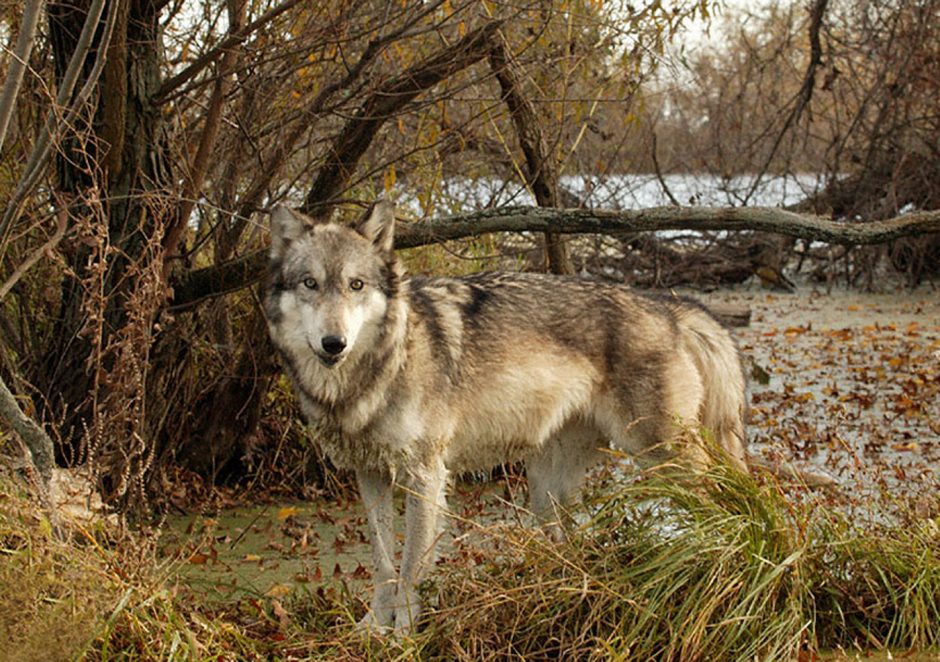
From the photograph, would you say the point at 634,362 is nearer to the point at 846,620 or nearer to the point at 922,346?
the point at 846,620

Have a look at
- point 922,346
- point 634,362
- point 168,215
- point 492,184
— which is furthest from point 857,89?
point 168,215

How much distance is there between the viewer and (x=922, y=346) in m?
11.6

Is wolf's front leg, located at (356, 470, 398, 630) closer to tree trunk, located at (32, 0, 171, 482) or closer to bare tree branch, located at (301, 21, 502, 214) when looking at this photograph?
tree trunk, located at (32, 0, 171, 482)

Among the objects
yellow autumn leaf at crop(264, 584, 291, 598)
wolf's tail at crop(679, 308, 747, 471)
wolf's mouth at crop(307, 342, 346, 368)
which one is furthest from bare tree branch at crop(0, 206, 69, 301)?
wolf's tail at crop(679, 308, 747, 471)

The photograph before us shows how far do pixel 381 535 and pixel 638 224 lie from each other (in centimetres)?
217

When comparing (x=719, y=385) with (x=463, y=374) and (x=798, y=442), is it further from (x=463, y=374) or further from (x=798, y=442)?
(x=798, y=442)

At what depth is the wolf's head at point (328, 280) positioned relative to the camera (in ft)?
16.7

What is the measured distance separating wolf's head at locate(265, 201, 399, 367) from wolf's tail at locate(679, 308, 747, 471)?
6.02ft

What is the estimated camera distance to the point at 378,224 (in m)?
5.45

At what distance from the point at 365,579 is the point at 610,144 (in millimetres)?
9041

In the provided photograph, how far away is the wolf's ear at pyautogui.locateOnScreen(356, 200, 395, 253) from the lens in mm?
5434

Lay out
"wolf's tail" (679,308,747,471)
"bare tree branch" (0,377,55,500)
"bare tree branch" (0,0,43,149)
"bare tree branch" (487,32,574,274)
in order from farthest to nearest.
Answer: "bare tree branch" (487,32,574,274)
"wolf's tail" (679,308,747,471)
"bare tree branch" (0,377,55,500)
"bare tree branch" (0,0,43,149)

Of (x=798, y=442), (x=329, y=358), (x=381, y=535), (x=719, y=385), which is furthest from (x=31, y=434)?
(x=798, y=442)

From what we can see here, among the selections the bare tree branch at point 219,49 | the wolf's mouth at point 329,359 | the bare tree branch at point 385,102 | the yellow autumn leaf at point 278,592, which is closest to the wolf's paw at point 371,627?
the yellow autumn leaf at point 278,592
